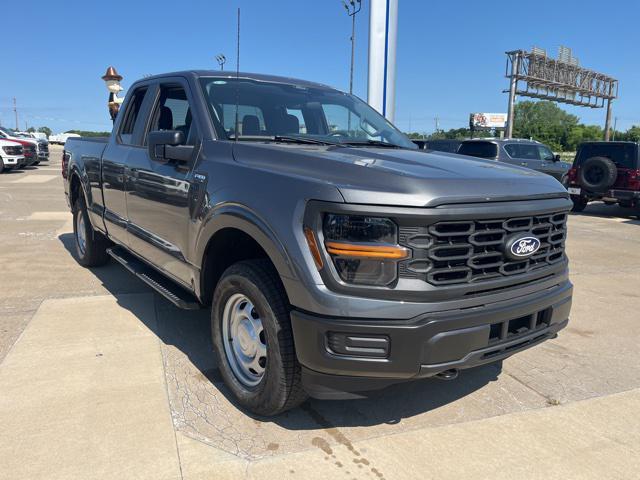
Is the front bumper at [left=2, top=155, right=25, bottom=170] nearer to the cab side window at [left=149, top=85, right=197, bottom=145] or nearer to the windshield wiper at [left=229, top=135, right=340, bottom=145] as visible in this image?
the cab side window at [left=149, top=85, right=197, bottom=145]

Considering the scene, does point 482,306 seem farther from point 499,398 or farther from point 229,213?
point 229,213

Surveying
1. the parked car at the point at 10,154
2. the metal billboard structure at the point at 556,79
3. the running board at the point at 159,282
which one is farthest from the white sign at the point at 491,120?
the running board at the point at 159,282

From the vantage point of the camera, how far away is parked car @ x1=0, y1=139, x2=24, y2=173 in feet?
63.9

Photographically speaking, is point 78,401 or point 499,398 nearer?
point 78,401

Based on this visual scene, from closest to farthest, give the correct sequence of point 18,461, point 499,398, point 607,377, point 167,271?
point 18,461
point 499,398
point 607,377
point 167,271

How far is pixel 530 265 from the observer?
9.28ft

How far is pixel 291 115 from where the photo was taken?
3.79 m

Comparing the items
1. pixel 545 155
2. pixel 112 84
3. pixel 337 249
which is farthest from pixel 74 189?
pixel 545 155

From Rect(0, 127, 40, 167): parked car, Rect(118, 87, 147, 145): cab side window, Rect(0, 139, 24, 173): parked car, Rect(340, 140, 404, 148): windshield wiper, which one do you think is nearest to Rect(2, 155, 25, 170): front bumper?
Rect(0, 139, 24, 173): parked car

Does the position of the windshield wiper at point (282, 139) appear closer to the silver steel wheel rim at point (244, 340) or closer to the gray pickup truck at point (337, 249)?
the gray pickup truck at point (337, 249)

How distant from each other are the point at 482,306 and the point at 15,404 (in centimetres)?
263

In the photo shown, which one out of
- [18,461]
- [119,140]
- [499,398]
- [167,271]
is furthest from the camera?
[119,140]

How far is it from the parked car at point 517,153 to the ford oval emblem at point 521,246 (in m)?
12.0

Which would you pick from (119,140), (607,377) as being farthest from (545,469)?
(119,140)
